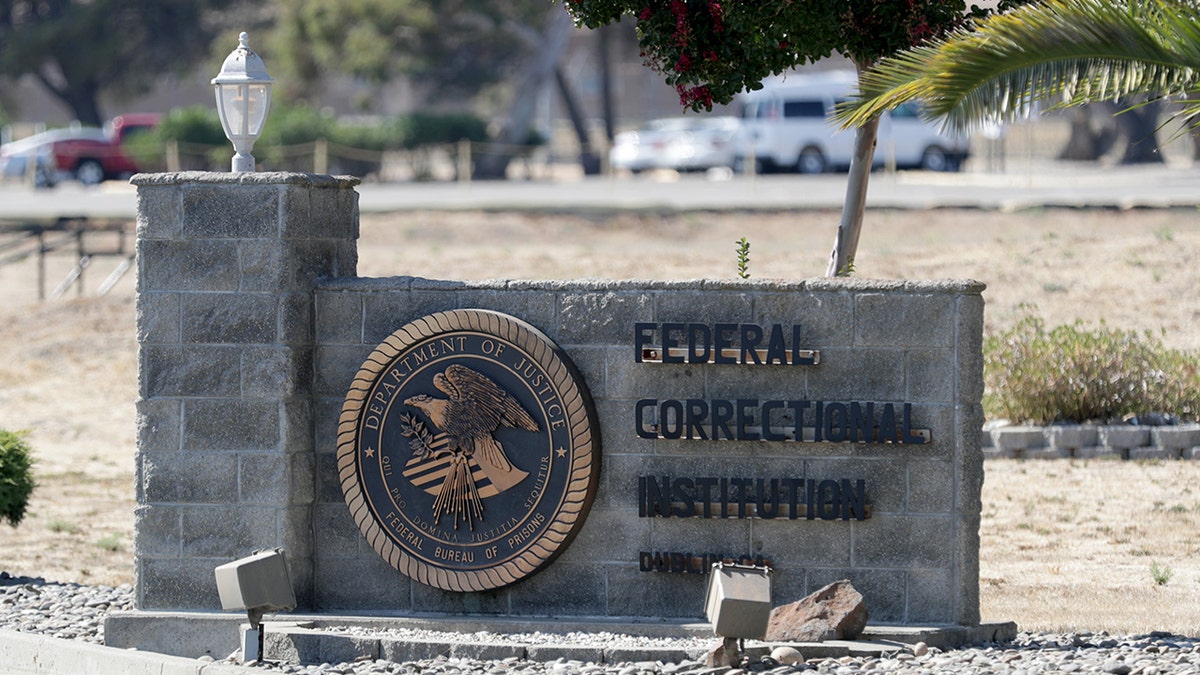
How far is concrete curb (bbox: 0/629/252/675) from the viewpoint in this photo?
7.41 m

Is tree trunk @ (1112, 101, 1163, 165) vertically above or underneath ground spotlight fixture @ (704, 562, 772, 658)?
above

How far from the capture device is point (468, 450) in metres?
7.72

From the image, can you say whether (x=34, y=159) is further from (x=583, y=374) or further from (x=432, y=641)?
(x=432, y=641)

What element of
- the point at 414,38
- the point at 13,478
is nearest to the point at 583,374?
the point at 13,478

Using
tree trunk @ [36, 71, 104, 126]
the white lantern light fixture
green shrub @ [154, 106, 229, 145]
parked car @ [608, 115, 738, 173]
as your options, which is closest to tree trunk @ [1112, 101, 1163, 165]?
parked car @ [608, 115, 738, 173]

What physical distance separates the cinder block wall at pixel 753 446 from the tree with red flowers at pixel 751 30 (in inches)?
88.6

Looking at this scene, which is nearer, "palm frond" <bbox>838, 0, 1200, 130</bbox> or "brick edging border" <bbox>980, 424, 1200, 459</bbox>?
"palm frond" <bbox>838, 0, 1200, 130</bbox>

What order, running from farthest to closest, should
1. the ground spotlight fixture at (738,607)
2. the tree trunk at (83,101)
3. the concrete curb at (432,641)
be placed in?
the tree trunk at (83,101) < the concrete curb at (432,641) < the ground spotlight fixture at (738,607)

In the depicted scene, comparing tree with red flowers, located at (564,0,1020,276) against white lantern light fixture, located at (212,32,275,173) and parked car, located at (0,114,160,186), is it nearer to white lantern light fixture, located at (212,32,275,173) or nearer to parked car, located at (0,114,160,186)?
white lantern light fixture, located at (212,32,275,173)

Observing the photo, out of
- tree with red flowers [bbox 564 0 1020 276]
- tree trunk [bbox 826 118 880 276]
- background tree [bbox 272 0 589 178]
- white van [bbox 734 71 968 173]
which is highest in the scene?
background tree [bbox 272 0 589 178]

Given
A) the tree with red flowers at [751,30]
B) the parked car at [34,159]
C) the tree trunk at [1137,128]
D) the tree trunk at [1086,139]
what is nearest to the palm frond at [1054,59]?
the tree with red flowers at [751,30]

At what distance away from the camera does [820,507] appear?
741cm

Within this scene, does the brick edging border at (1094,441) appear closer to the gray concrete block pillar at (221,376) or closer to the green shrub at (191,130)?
the gray concrete block pillar at (221,376)

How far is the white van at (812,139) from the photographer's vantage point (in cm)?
3456
